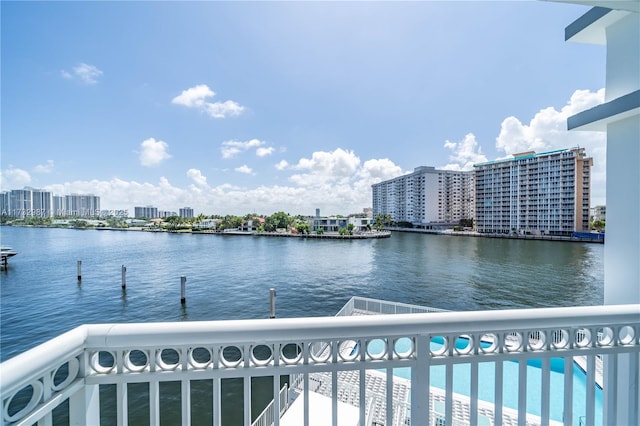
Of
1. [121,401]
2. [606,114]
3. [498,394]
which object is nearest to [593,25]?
[606,114]

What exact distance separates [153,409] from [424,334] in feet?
2.86

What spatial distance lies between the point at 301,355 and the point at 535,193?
4672 cm

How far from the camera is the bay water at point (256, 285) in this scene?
10.3 m

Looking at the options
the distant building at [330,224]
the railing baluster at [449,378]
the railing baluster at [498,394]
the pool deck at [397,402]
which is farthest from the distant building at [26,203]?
the railing baluster at [498,394]

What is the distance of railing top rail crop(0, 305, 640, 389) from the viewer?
2.33 ft

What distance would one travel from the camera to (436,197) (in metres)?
55.1

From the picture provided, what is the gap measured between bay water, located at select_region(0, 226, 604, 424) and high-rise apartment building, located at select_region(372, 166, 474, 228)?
106ft

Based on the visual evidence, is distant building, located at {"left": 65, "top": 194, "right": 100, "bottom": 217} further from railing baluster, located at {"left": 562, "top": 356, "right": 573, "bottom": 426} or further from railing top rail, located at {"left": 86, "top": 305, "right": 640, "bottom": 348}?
railing baluster, located at {"left": 562, "top": 356, "right": 573, "bottom": 426}

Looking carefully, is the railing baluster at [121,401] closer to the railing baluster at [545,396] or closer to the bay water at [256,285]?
the railing baluster at [545,396]

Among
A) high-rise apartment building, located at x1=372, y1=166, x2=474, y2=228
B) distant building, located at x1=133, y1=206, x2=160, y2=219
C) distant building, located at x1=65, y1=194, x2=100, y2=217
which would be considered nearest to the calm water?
high-rise apartment building, located at x1=372, y1=166, x2=474, y2=228

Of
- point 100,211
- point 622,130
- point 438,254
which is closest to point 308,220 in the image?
point 438,254

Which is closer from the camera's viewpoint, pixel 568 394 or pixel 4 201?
pixel 568 394

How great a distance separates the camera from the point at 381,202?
70.6 m

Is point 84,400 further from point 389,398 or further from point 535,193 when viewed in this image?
point 535,193
